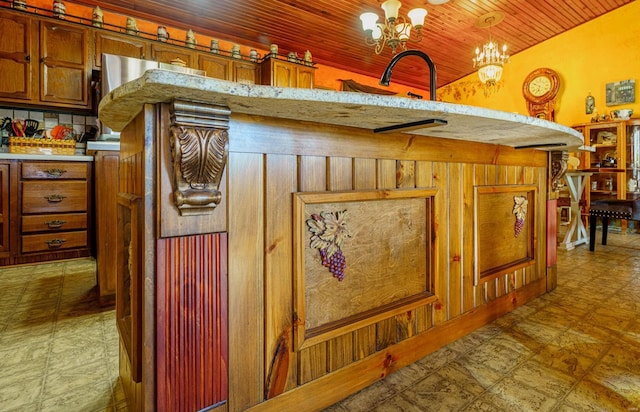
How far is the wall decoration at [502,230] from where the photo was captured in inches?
60.0

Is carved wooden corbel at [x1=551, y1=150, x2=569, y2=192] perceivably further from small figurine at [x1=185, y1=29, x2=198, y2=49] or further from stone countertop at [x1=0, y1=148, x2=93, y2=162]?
small figurine at [x1=185, y1=29, x2=198, y2=49]

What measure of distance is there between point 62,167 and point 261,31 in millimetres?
2971

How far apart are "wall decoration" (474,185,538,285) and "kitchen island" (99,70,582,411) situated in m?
0.08

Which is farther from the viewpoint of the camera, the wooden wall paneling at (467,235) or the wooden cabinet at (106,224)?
the wooden cabinet at (106,224)

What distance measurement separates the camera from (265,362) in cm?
88

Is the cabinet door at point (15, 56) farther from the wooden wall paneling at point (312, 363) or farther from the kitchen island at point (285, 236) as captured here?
the wooden wall paneling at point (312, 363)

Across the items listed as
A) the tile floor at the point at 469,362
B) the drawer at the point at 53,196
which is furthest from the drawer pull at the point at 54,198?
the tile floor at the point at 469,362

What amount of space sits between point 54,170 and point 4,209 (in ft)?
1.66

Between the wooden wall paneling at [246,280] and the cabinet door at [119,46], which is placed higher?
the cabinet door at [119,46]

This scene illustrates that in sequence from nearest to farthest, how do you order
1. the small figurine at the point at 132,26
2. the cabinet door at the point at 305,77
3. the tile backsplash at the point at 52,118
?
the tile backsplash at the point at 52,118, the small figurine at the point at 132,26, the cabinet door at the point at 305,77

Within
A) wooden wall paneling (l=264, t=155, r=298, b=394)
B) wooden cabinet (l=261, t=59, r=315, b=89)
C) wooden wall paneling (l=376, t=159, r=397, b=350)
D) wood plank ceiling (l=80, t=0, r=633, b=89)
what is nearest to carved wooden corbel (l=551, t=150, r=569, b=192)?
wooden wall paneling (l=376, t=159, r=397, b=350)

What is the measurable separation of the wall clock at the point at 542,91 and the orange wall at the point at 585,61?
0.10m

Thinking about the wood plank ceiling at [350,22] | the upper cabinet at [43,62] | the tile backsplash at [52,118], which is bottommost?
the tile backsplash at [52,118]

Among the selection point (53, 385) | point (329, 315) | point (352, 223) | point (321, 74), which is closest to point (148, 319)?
point (329, 315)
